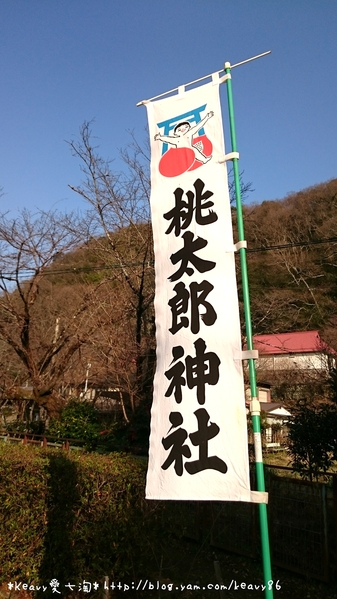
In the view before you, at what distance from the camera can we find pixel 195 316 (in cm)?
307

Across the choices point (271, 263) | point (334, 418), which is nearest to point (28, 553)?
point (334, 418)

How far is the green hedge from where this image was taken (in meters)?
3.88

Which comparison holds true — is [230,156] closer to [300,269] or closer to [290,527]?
[290,527]

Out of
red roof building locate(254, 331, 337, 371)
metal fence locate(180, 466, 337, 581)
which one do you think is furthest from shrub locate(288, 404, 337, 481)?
red roof building locate(254, 331, 337, 371)

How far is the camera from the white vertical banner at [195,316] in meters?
2.78

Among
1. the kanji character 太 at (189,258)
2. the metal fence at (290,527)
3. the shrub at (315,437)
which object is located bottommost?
the metal fence at (290,527)

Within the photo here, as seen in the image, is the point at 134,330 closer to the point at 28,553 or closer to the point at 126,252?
the point at 126,252

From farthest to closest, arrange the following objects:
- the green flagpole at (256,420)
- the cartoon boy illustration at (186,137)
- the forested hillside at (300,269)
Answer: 1. the forested hillside at (300,269)
2. the cartoon boy illustration at (186,137)
3. the green flagpole at (256,420)

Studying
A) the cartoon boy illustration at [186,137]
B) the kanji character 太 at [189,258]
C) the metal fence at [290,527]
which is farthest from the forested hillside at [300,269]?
the kanji character 太 at [189,258]

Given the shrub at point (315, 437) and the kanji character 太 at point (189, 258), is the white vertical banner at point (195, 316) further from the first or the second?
the shrub at point (315, 437)

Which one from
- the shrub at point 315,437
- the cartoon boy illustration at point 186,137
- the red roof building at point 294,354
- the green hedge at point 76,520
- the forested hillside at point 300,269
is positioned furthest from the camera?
the forested hillside at point 300,269

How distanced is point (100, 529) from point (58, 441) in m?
9.83

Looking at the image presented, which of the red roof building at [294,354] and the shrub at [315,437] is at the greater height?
the red roof building at [294,354]

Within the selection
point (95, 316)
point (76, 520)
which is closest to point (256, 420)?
point (76, 520)
